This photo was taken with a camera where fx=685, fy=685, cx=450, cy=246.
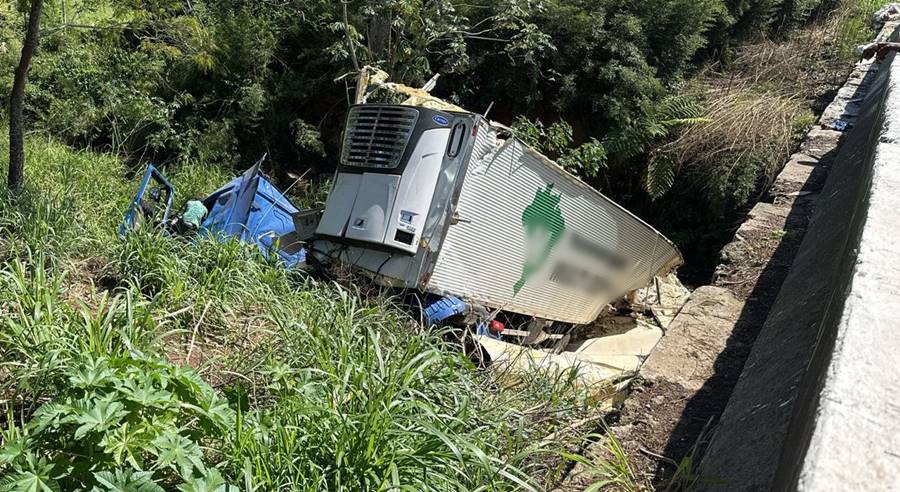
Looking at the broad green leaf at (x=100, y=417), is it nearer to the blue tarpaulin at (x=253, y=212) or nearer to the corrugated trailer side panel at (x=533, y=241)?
the corrugated trailer side panel at (x=533, y=241)

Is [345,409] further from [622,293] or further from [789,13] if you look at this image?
[789,13]

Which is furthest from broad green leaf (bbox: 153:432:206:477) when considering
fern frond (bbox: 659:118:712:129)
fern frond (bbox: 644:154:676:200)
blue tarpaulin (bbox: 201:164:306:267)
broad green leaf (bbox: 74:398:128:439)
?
fern frond (bbox: 659:118:712:129)

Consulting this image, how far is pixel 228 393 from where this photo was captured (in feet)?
8.90

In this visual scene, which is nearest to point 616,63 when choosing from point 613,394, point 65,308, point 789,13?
point 789,13

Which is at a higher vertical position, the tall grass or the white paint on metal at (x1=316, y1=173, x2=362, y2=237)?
the white paint on metal at (x1=316, y1=173, x2=362, y2=237)

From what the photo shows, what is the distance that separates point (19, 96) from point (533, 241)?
15.7 feet

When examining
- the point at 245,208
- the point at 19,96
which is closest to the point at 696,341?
the point at 19,96

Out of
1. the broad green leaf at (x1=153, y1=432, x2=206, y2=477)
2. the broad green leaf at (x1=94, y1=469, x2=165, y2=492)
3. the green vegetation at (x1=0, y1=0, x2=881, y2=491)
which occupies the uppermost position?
the green vegetation at (x1=0, y1=0, x2=881, y2=491)

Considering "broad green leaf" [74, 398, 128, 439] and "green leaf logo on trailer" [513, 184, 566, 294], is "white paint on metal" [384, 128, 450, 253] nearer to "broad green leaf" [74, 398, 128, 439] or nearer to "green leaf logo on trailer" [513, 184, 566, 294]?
"green leaf logo on trailer" [513, 184, 566, 294]

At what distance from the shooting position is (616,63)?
11438 mm

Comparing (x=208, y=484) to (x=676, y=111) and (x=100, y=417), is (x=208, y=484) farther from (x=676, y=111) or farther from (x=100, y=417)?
(x=676, y=111)

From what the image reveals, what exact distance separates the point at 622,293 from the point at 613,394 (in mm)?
5573

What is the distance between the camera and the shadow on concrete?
2631 mm

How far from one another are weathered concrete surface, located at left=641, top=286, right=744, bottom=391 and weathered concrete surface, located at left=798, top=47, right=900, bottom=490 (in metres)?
1.24
